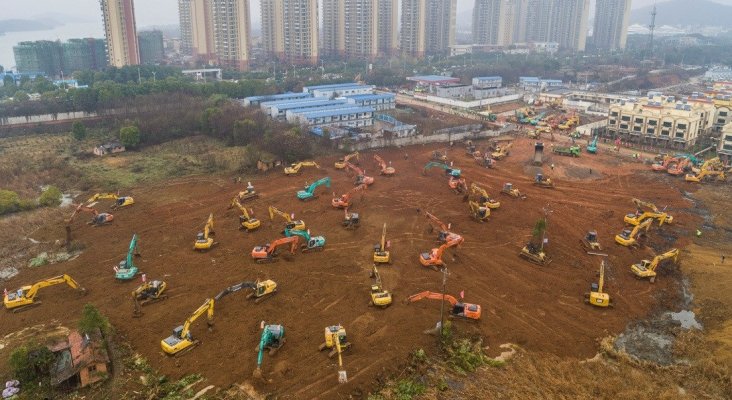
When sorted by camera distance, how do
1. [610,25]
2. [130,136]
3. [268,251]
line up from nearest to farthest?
[268,251] < [130,136] < [610,25]

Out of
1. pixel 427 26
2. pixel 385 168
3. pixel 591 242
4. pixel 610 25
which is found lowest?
pixel 591 242

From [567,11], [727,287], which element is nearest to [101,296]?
[727,287]

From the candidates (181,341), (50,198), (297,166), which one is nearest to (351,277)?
(181,341)

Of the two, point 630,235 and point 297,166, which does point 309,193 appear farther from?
point 630,235

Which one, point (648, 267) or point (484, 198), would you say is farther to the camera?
point (484, 198)

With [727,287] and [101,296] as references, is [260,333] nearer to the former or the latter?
[101,296]

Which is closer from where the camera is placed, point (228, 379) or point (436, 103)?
point (228, 379)

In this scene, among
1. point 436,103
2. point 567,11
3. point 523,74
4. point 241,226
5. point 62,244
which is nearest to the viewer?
point 62,244

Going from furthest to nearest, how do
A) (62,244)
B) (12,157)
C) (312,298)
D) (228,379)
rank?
(12,157)
(62,244)
(312,298)
(228,379)
